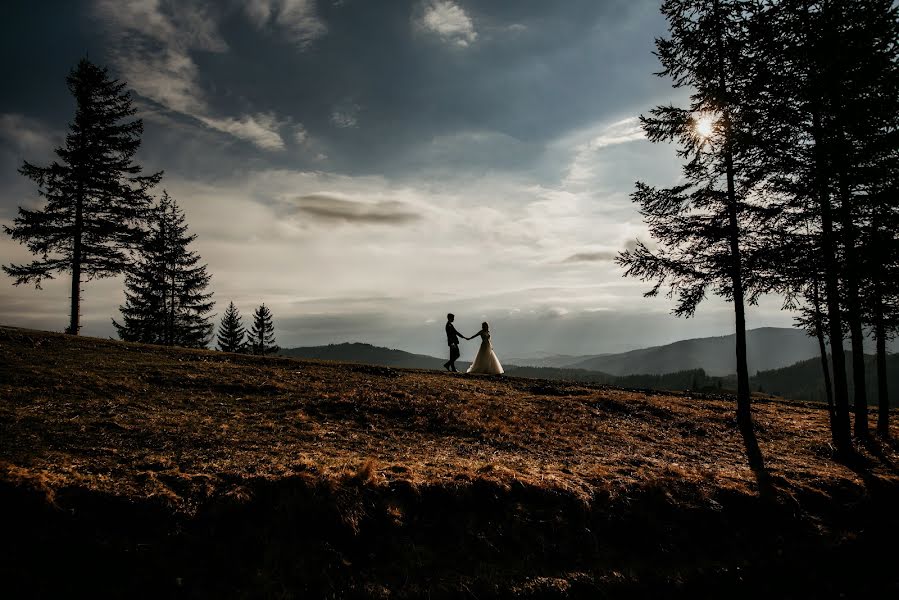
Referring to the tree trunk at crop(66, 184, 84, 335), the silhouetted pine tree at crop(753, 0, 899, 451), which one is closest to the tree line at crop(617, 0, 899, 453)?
the silhouetted pine tree at crop(753, 0, 899, 451)

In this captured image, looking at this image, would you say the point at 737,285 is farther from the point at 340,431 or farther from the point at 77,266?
the point at 77,266

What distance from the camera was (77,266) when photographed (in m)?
26.9

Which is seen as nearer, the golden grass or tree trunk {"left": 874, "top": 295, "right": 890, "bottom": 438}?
the golden grass

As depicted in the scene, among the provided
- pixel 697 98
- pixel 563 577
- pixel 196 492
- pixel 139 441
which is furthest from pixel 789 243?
pixel 139 441

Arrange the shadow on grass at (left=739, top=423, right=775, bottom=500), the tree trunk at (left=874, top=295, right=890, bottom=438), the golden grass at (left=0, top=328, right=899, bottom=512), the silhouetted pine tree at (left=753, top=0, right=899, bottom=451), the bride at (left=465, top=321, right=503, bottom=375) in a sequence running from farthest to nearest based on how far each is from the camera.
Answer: the bride at (left=465, top=321, right=503, bottom=375)
the tree trunk at (left=874, top=295, right=890, bottom=438)
the silhouetted pine tree at (left=753, top=0, right=899, bottom=451)
the shadow on grass at (left=739, top=423, right=775, bottom=500)
the golden grass at (left=0, top=328, right=899, bottom=512)

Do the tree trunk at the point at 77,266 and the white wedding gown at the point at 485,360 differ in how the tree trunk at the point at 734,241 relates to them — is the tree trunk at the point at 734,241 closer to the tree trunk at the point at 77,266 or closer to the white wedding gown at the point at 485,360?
the white wedding gown at the point at 485,360

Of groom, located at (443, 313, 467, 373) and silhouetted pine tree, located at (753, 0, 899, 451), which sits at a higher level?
silhouetted pine tree, located at (753, 0, 899, 451)

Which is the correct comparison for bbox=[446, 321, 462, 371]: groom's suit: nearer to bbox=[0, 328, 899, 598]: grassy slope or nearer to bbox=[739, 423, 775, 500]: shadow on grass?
bbox=[0, 328, 899, 598]: grassy slope

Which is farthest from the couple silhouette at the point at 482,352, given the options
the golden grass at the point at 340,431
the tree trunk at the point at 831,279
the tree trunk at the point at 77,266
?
the tree trunk at the point at 77,266

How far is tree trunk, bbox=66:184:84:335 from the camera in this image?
86.1ft

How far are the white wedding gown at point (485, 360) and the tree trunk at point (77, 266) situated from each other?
22.3 m

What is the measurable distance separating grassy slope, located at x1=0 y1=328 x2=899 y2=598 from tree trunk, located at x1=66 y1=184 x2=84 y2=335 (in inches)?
590

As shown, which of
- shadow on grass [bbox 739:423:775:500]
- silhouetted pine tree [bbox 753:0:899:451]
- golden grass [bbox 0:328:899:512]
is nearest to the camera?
golden grass [bbox 0:328:899:512]

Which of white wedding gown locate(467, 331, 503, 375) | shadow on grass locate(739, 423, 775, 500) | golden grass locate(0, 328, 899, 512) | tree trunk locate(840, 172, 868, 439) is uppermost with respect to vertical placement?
tree trunk locate(840, 172, 868, 439)
